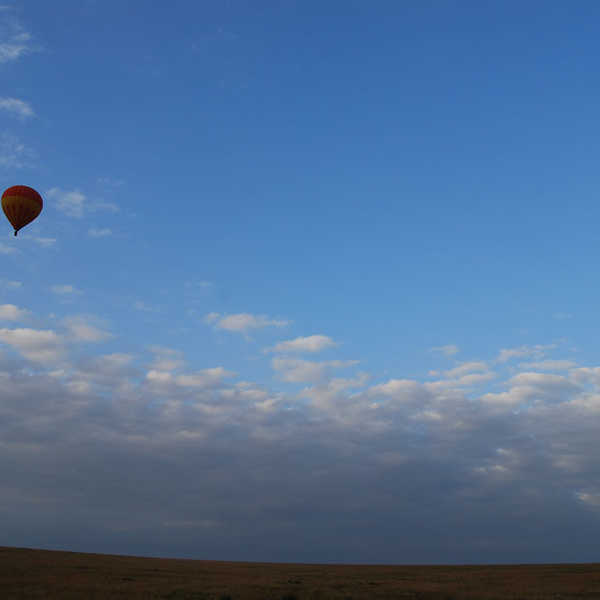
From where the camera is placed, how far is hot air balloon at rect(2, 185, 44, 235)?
191 feet

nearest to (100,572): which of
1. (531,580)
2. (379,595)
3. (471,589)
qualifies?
(379,595)

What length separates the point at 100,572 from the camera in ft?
187

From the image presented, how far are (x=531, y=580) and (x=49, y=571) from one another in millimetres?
45468

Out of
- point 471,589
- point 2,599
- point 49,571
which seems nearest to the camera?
point 2,599

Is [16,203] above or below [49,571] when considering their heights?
above

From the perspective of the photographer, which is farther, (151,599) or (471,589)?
(471,589)

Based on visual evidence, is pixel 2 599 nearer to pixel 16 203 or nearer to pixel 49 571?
pixel 49 571

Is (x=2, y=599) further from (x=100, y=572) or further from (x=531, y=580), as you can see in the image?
(x=531, y=580)

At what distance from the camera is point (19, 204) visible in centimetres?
5828

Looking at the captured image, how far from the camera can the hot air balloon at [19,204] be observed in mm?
58300

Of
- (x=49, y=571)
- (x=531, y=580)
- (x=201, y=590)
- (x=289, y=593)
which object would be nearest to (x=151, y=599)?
(x=201, y=590)

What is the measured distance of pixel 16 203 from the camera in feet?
191

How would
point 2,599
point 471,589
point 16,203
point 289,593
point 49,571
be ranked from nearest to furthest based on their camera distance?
point 2,599 → point 289,593 → point 471,589 → point 49,571 → point 16,203

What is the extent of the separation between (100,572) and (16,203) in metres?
36.8
